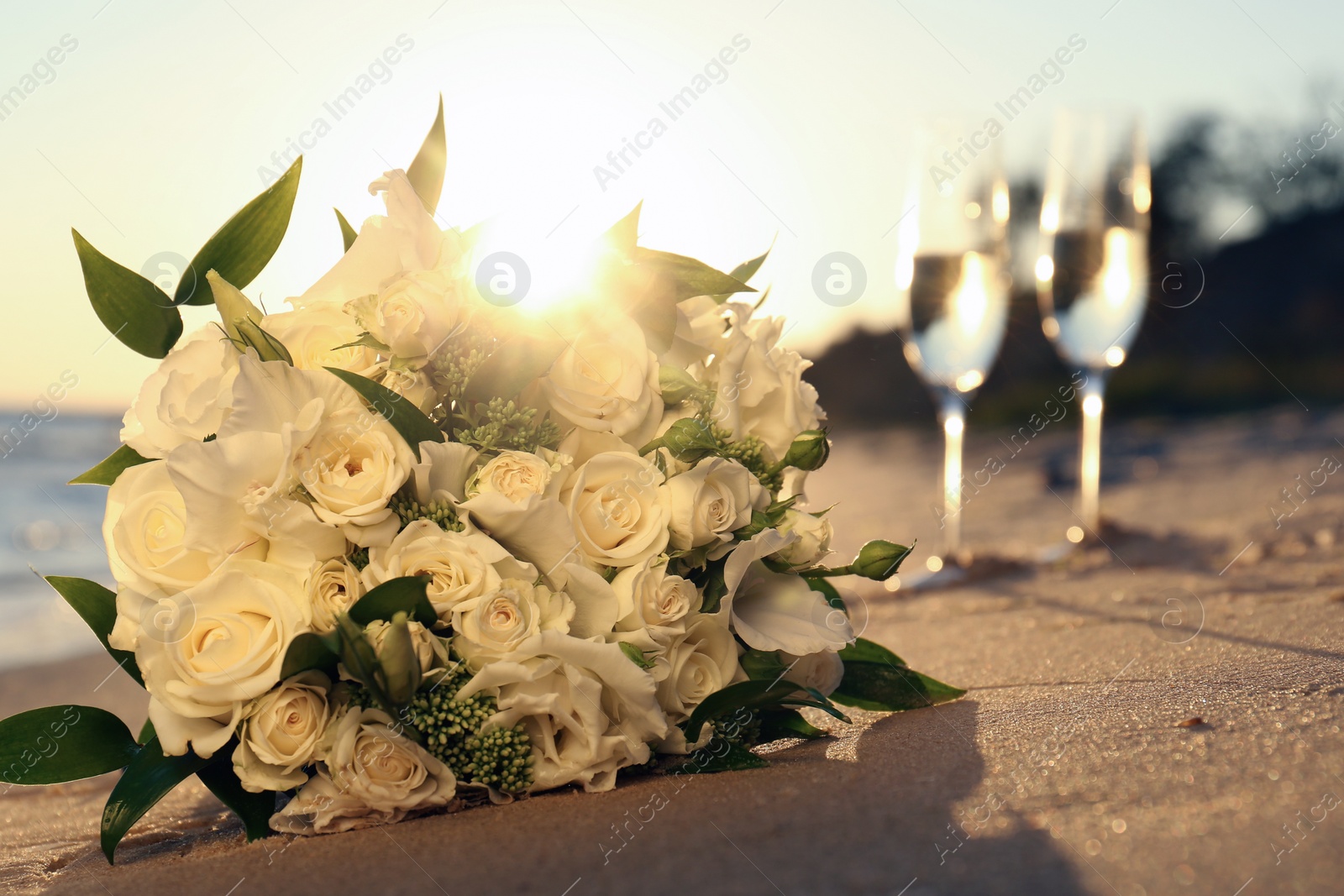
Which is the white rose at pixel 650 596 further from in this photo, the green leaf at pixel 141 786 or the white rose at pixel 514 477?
the green leaf at pixel 141 786

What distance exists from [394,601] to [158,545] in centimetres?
31

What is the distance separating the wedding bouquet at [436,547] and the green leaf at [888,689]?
118 millimetres

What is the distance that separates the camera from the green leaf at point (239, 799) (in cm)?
119

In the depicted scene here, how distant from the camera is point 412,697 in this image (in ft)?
3.62

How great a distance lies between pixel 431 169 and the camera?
147cm

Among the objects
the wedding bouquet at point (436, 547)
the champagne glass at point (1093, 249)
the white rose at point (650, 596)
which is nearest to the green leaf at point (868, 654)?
the wedding bouquet at point (436, 547)

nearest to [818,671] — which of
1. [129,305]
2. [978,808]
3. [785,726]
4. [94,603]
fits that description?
[785,726]

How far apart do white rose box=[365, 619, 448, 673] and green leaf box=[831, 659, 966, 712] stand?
0.60 meters

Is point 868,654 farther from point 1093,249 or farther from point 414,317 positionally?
point 1093,249

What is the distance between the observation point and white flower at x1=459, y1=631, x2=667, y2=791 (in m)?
1.12

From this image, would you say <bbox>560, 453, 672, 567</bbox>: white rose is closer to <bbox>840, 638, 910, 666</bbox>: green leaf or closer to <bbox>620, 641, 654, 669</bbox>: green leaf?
<bbox>620, 641, 654, 669</bbox>: green leaf


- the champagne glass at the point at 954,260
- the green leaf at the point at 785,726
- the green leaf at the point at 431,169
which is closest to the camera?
the green leaf at the point at 785,726

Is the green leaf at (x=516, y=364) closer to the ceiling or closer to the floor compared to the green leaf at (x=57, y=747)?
closer to the ceiling

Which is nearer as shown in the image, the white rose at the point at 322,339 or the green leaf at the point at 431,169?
the white rose at the point at 322,339
